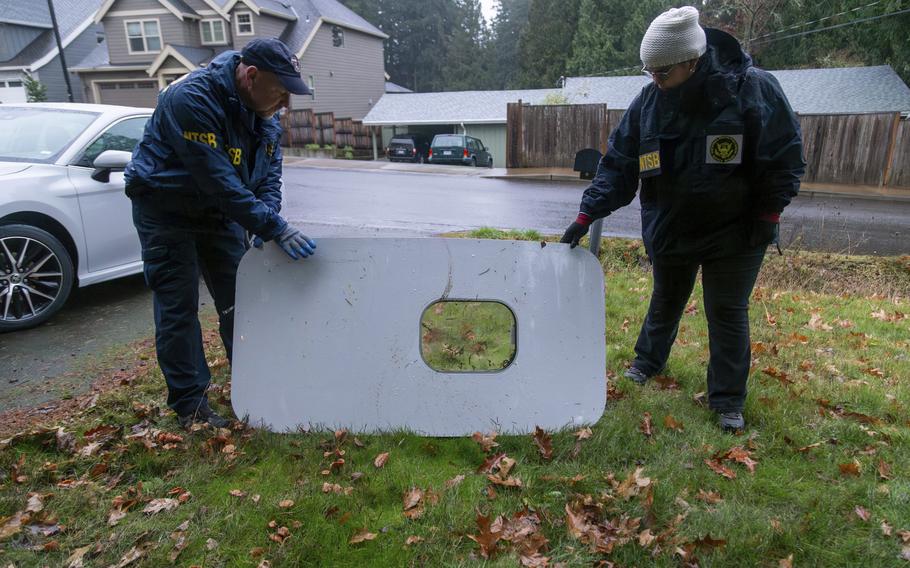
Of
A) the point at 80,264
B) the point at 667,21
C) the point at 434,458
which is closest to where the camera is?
the point at 667,21

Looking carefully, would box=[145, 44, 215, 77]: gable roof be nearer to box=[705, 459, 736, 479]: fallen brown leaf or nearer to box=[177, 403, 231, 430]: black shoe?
box=[177, 403, 231, 430]: black shoe

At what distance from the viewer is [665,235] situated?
3.07m

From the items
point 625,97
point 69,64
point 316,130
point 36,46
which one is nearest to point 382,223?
point 316,130

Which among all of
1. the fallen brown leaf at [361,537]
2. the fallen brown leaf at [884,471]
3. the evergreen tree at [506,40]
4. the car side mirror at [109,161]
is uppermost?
the evergreen tree at [506,40]

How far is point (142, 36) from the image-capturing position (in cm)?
2838

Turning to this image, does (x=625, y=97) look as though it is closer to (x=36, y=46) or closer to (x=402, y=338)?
(x=402, y=338)

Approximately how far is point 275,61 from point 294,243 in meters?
0.79

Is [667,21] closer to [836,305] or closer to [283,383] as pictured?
[283,383]

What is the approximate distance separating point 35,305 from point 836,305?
656cm

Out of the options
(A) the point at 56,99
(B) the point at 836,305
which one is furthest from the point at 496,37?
(B) the point at 836,305

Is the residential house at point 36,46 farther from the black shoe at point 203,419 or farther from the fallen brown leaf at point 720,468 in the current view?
the fallen brown leaf at point 720,468

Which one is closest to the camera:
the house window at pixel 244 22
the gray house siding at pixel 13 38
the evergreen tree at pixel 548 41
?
the house window at pixel 244 22

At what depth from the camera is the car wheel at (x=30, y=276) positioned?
4.12m

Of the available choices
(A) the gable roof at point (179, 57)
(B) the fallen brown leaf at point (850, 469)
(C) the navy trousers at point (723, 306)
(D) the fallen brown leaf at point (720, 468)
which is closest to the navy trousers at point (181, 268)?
(C) the navy trousers at point (723, 306)
